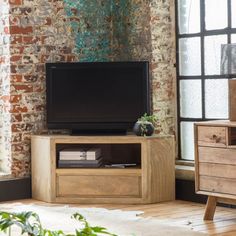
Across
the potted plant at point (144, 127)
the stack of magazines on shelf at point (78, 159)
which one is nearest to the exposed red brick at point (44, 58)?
the stack of magazines on shelf at point (78, 159)

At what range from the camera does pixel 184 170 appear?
5465mm

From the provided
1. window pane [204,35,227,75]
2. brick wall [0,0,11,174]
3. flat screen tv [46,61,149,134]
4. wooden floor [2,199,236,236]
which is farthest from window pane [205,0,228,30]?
brick wall [0,0,11,174]

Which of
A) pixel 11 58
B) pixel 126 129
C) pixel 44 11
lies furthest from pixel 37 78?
pixel 126 129

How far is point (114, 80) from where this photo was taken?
559 centimetres

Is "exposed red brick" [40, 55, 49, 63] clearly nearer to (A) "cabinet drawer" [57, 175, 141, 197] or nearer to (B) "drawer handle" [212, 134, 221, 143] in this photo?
(A) "cabinet drawer" [57, 175, 141, 197]

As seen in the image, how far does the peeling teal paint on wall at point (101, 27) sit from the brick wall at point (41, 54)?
16 millimetres

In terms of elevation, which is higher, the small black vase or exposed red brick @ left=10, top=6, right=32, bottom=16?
exposed red brick @ left=10, top=6, right=32, bottom=16

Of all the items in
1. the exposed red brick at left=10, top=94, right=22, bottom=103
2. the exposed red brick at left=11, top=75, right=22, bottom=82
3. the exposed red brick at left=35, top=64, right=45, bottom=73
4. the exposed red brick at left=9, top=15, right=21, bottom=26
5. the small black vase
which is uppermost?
the exposed red brick at left=9, top=15, right=21, bottom=26

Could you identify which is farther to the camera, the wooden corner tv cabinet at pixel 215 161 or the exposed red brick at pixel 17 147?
the exposed red brick at pixel 17 147

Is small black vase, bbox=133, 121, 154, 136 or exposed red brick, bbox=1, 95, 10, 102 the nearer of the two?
small black vase, bbox=133, 121, 154, 136

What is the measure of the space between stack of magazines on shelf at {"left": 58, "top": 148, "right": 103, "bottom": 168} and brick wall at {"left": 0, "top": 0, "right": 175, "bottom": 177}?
44 cm

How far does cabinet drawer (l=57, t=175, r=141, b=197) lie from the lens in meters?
5.36

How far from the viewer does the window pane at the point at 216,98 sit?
526 cm

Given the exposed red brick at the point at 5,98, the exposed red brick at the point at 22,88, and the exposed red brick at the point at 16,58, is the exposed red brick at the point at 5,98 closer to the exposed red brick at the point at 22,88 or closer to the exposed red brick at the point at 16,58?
the exposed red brick at the point at 22,88
